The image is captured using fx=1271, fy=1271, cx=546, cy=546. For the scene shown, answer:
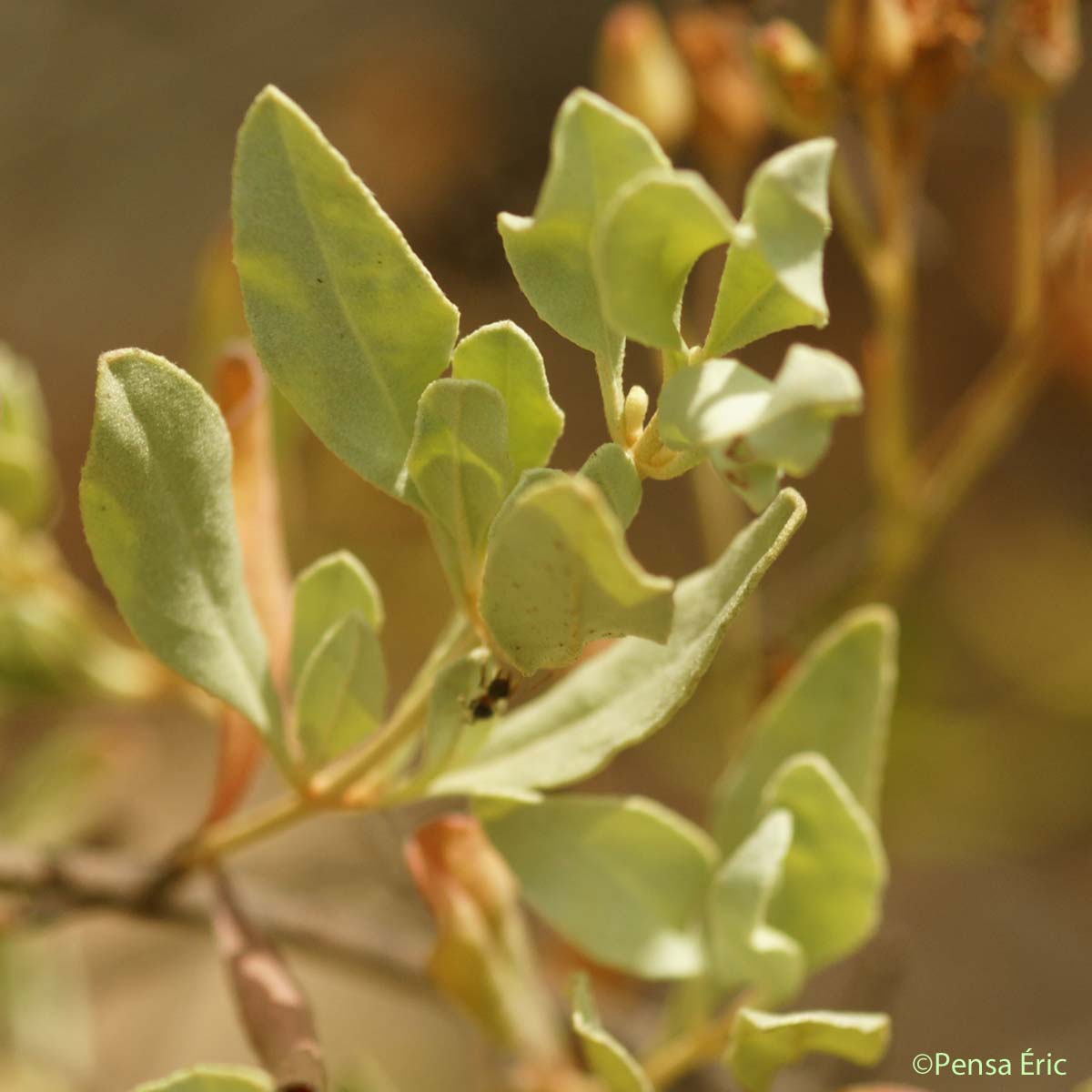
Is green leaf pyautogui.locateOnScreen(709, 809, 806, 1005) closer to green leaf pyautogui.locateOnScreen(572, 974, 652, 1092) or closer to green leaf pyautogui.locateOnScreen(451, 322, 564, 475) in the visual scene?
green leaf pyautogui.locateOnScreen(572, 974, 652, 1092)

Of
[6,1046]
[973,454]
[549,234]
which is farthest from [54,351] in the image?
[549,234]

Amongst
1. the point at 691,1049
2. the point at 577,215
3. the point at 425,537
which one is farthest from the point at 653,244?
the point at 425,537

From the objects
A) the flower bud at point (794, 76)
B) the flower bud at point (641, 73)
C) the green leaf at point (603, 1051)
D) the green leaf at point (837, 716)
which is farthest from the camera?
the flower bud at point (641, 73)

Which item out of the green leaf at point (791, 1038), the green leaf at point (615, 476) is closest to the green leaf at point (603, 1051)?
the green leaf at point (791, 1038)

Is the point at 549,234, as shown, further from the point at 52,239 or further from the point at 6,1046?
the point at 52,239

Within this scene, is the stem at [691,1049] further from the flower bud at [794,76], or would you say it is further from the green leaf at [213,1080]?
the flower bud at [794,76]
